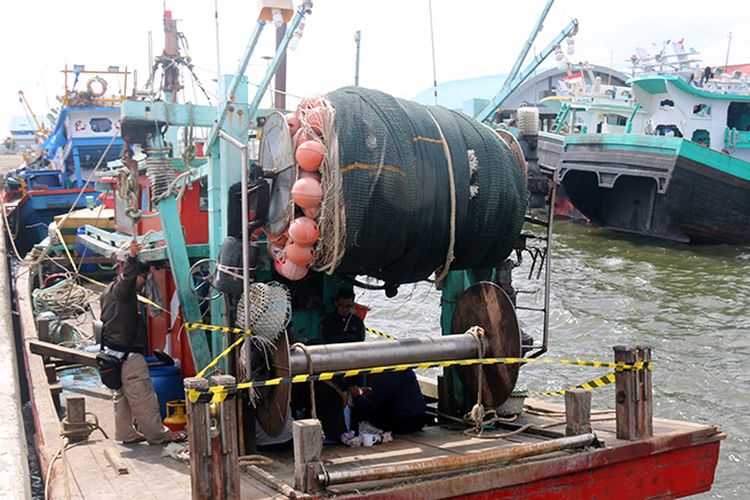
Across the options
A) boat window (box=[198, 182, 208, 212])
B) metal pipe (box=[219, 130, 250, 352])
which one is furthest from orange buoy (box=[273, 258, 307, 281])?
boat window (box=[198, 182, 208, 212])

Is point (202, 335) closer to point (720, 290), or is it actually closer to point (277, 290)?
point (277, 290)

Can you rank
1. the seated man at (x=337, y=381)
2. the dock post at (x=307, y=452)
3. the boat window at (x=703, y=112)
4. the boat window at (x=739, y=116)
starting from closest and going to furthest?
the dock post at (x=307, y=452) < the seated man at (x=337, y=381) < the boat window at (x=703, y=112) < the boat window at (x=739, y=116)

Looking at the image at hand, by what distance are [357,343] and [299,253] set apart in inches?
31.7

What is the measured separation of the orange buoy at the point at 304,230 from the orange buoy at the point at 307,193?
10cm

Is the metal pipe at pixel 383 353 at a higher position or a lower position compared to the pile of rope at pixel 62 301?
higher

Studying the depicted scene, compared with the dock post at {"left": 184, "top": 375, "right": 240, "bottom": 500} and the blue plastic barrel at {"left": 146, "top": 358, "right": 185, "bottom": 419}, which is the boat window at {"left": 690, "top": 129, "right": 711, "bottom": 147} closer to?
the blue plastic barrel at {"left": 146, "top": 358, "right": 185, "bottom": 419}

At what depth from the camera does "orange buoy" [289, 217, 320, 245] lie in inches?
200

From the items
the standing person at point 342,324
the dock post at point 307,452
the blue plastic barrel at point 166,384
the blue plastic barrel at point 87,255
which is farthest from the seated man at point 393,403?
the blue plastic barrel at point 87,255

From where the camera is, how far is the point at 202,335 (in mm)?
6309

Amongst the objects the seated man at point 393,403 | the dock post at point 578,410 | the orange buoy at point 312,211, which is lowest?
the seated man at point 393,403

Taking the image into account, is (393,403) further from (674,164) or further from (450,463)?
(674,164)

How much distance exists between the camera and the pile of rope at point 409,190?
5168 mm

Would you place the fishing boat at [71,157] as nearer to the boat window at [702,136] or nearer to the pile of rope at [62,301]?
the pile of rope at [62,301]

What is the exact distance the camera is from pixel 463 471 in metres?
4.90
